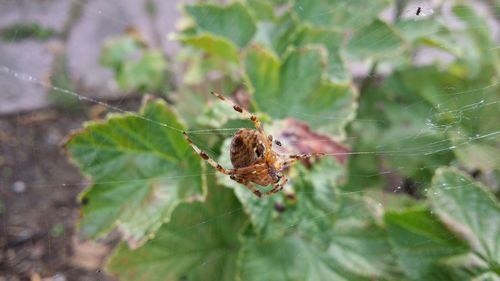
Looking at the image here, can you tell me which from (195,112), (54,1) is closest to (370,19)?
(195,112)

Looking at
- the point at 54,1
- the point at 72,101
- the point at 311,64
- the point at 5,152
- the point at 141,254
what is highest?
the point at 54,1

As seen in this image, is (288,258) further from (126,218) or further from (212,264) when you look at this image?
(126,218)

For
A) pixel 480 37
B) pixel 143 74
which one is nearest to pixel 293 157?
pixel 480 37

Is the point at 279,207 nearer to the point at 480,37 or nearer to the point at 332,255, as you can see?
the point at 332,255

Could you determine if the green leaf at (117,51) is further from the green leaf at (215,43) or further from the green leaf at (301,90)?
the green leaf at (301,90)

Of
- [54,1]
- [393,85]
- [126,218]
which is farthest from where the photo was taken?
[54,1]

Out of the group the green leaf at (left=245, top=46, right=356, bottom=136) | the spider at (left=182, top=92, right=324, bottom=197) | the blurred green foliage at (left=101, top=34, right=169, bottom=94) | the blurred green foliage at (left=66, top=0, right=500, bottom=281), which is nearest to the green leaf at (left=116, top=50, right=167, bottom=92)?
the blurred green foliage at (left=101, top=34, right=169, bottom=94)
